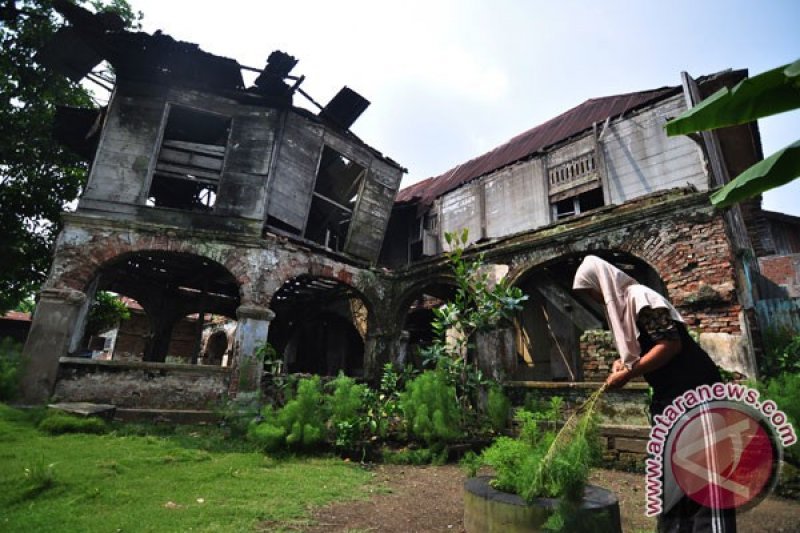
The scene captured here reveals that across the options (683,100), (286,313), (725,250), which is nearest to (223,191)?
(286,313)

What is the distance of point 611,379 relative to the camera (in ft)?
7.63

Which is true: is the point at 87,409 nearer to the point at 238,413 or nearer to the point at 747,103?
the point at 238,413

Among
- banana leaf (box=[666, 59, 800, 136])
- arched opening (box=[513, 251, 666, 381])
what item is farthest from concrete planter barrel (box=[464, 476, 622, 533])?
arched opening (box=[513, 251, 666, 381])

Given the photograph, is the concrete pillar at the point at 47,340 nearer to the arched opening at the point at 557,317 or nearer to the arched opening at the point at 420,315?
the arched opening at the point at 420,315

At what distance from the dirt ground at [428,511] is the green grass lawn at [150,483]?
0.24 meters

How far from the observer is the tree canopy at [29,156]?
438 inches

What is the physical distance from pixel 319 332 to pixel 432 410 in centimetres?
1027

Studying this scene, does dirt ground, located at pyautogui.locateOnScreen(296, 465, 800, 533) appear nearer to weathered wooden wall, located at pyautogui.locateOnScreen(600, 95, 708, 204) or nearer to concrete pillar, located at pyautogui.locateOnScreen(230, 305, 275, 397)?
concrete pillar, located at pyautogui.locateOnScreen(230, 305, 275, 397)

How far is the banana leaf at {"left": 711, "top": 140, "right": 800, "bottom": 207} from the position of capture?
1890mm

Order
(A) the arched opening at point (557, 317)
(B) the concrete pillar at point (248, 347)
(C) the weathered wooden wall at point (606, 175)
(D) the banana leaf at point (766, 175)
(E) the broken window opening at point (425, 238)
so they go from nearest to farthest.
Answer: (D) the banana leaf at point (766, 175)
(B) the concrete pillar at point (248, 347)
(C) the weathered wooden wall at point (606, 175)
(A) the arched opening at point (557, 317)
(E) the broken window opening at point (425, 238)

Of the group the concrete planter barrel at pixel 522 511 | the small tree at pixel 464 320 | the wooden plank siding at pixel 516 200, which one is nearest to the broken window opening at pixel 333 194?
the wooden plank siding at pixel 516 200

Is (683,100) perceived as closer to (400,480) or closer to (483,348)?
(483,348)

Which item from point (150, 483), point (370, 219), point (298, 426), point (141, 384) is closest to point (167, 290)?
point (141, 384)

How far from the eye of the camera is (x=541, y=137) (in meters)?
12.6
